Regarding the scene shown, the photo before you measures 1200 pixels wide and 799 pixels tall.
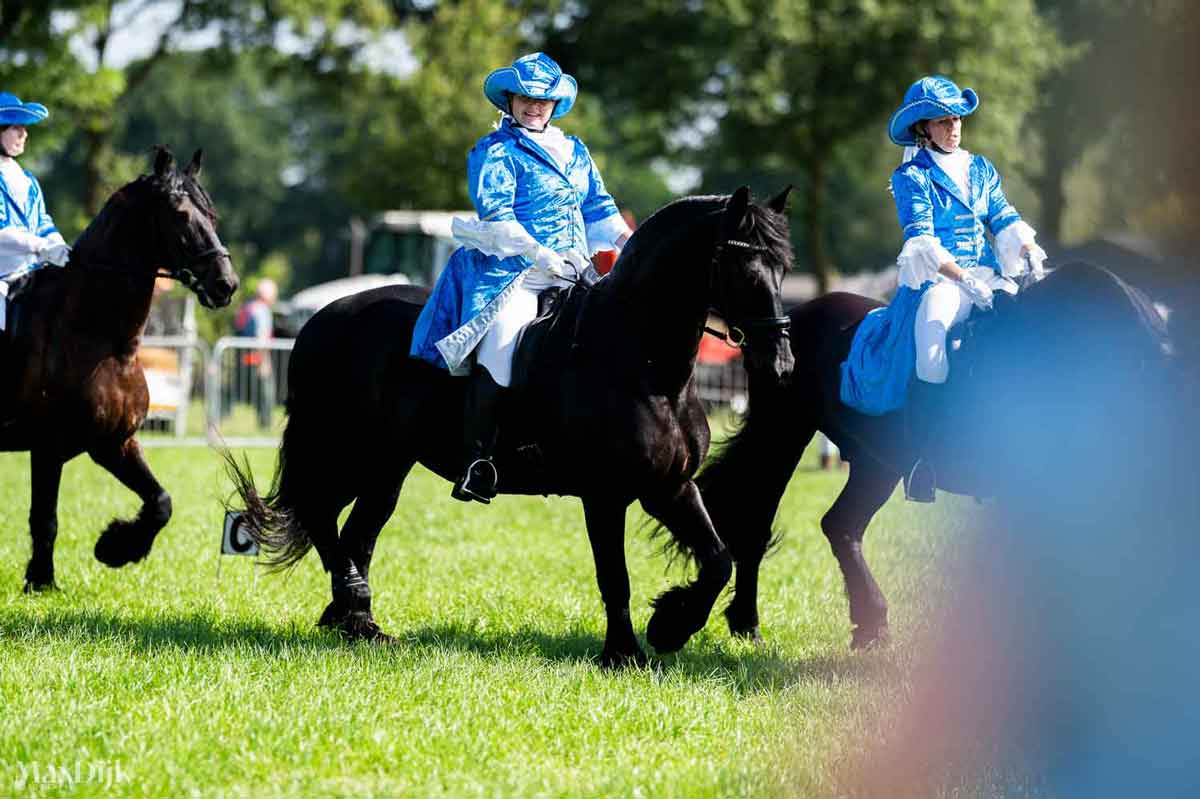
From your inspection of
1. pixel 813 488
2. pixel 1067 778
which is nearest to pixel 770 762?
pixel 1067 778

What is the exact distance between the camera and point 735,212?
6.15m

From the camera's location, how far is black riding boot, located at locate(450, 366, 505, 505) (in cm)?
678

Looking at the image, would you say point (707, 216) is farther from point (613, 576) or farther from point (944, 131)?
point (613, 576)

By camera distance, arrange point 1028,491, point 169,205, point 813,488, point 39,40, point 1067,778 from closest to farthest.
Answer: point 1067,778, point 1028,491, point 169,205, point 813,488, point 39,40

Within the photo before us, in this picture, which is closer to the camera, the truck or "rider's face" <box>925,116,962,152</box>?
"rider's face" <box>925,116,962,152</box>

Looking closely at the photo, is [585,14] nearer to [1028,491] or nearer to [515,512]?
[515,512]

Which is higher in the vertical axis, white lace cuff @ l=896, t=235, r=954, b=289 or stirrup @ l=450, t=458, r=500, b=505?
white lace cuff @ l=896, t=235, r=954, b=289

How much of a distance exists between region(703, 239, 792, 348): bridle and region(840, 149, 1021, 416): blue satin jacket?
43.3 inches

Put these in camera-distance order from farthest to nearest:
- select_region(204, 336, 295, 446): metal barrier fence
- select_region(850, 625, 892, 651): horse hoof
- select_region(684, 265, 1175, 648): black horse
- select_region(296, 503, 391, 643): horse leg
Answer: select_region(204, 336, 295, 446): metal barrier fence
select_region(850, 625, 892, 651): horse hoof
select_region(296, 503, 391, 643): horse leg
select_region(684, 265, 1175, 648): black horse

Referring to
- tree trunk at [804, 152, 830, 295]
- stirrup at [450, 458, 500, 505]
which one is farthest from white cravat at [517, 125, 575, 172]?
tree trunk at [804, 152, 830, 295]

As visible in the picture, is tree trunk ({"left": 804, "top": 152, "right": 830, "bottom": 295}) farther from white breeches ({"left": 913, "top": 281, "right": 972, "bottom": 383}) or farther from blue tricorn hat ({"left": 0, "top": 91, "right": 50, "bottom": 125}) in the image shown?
white breeches ({"left": 913, "top": 281, "right": 972, "bottom": 383})

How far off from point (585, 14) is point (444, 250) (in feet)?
37.9

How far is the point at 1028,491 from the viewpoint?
20.1 ft

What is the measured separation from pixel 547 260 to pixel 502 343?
43cm
